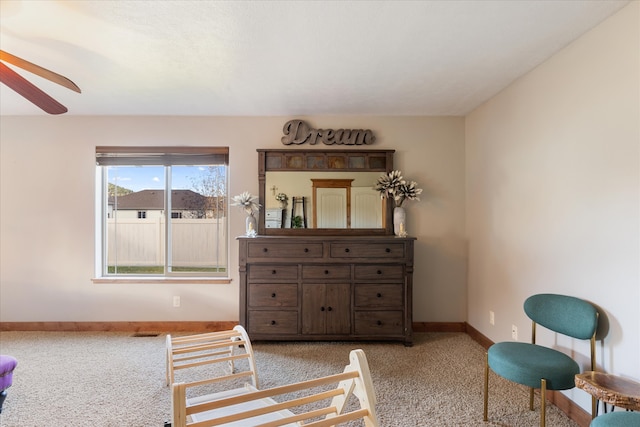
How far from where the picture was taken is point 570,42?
1.98m

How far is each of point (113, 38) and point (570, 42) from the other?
2827 millimetres

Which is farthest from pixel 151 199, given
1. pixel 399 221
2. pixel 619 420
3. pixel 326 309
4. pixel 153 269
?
pixel 619 420

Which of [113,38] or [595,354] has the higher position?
[113,38]

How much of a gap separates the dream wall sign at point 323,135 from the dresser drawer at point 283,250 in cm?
114

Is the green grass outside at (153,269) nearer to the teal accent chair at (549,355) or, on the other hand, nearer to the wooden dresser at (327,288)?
the wooden dresser at (327,288)

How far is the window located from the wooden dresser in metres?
0.76

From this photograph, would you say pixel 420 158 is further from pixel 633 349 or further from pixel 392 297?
pixel 633 349

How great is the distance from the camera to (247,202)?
129 inches

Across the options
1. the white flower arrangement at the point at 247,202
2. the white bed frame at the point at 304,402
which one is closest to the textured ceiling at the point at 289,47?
the white flower arrangement at the point at 247,202

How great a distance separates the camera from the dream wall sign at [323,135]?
11.1ft

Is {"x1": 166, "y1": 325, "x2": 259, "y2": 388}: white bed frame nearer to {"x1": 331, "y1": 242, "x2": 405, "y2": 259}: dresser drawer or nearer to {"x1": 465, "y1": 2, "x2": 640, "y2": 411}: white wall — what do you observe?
{"x1": 331, "y1": 242, "x2": 405, "y2": 259}: dresser drawer

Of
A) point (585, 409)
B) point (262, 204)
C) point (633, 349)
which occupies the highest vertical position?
point (262, 204)

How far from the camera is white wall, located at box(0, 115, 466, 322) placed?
338 centimetres

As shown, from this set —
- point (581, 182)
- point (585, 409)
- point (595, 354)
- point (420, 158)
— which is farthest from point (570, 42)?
point (585, 409)
